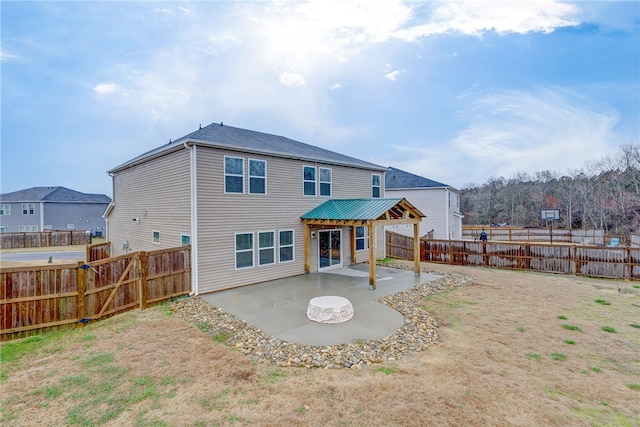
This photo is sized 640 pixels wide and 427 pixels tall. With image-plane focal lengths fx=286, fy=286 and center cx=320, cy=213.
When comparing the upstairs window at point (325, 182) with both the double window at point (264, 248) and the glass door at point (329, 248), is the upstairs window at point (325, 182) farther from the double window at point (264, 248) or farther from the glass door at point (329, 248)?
the double window at point (264, 248)

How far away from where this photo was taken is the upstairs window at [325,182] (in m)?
13.3

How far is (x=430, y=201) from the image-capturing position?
2250 cm

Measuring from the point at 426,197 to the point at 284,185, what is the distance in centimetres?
1463

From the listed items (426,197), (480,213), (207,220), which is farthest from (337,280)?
(480,213)

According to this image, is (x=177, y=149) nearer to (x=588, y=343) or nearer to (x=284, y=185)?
(x=284, y=185)

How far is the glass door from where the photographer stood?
43.3 ft

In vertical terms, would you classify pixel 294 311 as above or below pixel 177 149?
below

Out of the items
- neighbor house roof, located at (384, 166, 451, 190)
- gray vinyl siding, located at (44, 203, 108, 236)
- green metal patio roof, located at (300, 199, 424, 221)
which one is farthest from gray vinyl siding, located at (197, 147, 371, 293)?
gray vinyl siding, located at (44, 203, 108, 236)

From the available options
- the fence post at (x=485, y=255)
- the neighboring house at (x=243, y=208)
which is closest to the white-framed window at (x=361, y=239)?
the neighboring house at (x=243, y=208)

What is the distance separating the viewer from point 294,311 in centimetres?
782

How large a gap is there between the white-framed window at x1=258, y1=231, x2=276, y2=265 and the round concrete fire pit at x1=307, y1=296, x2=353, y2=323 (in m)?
4.24

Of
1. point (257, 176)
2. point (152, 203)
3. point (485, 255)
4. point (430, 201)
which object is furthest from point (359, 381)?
point (430, 201)

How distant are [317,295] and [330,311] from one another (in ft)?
7.64

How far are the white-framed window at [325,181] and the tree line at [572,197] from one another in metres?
28.4
